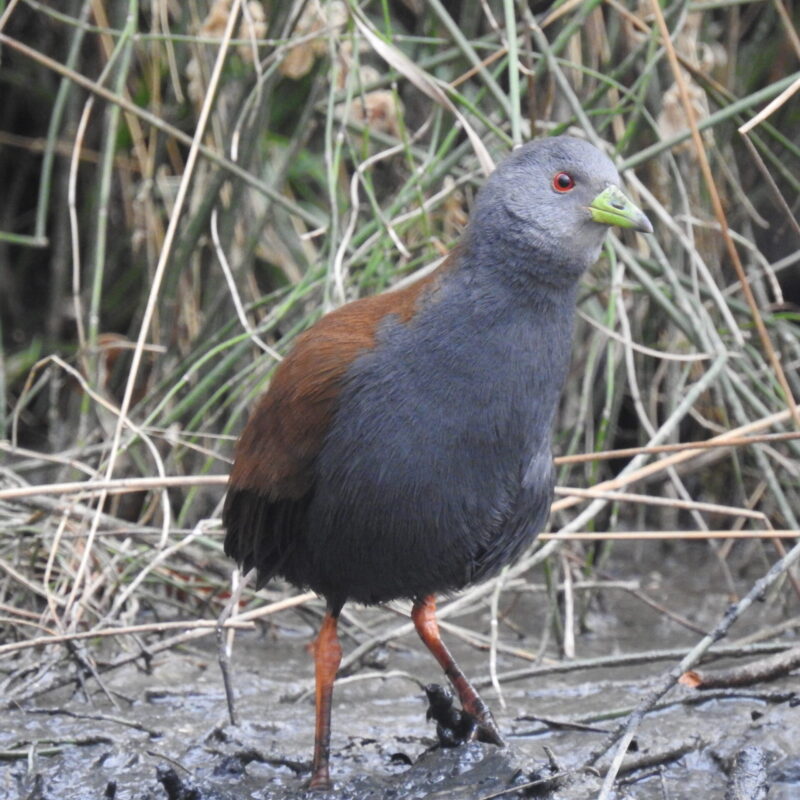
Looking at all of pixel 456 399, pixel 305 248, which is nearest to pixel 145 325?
pixel 456 399

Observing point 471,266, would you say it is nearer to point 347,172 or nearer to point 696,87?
point 696,87

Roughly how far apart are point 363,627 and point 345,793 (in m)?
1.14

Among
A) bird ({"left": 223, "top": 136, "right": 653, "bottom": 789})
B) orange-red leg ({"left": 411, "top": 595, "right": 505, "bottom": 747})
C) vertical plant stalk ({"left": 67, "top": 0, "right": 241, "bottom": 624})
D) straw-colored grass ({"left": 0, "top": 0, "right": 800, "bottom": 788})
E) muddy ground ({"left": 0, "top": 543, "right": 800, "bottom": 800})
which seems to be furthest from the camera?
straw-colored grass ({"left": 0, "top": 0, "right": 800, "bottom": 788})

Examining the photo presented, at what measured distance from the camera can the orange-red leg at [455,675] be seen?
125 inches

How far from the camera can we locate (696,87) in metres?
4.50

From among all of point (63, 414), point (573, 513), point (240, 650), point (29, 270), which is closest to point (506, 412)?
point (240, 650)

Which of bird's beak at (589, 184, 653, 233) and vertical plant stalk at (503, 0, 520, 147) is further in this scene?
vertical plant stalk at (503, 0, 520, 147)

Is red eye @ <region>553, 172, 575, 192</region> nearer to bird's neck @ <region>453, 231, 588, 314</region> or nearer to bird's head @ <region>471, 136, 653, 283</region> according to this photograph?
bird's head @ <region>471, 136, 653, 283</region>

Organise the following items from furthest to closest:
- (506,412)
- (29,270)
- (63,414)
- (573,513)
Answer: (29,270) < (63,414) < (573,513) < (506,412)

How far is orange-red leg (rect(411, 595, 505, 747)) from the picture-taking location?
3168 millimetres

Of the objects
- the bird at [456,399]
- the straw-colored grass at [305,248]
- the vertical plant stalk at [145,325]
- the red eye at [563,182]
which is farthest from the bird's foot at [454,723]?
the red eye at [563,182]

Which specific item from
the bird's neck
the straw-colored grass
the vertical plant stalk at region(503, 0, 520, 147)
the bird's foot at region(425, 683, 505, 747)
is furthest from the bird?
the vertical plant stalk at region(503, 0, 520, 147)

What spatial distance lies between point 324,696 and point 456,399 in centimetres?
84

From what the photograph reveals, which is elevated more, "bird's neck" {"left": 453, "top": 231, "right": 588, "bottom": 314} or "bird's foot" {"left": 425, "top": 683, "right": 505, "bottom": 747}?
"bird's neck" {"left": 453, "top": 231, "right": 588, "bottom": 314}
